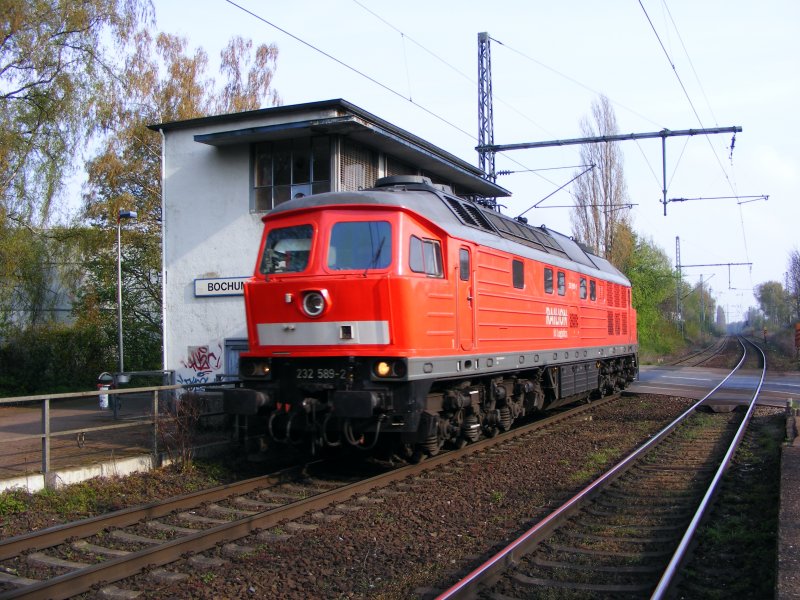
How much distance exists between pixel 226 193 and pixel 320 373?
8.72 meters

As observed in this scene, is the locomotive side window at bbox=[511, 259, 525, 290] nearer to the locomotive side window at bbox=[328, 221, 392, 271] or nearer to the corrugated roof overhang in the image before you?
the locomotive side window at bbox=[328, 221, 392, 271]

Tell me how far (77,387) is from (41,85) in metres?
9.81

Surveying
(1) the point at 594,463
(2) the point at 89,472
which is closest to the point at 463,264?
(1) the point at 594,463

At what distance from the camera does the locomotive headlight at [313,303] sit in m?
8.72

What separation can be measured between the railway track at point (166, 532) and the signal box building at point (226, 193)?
295 inches

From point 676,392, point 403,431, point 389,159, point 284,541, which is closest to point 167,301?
point 389,159

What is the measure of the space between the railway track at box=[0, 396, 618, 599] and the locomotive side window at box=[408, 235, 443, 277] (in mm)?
2656

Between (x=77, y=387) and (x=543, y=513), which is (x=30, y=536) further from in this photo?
(x=77, y=387)

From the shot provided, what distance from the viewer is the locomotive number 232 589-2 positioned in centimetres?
865

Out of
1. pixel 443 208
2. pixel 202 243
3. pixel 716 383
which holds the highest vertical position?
pixel 202 243

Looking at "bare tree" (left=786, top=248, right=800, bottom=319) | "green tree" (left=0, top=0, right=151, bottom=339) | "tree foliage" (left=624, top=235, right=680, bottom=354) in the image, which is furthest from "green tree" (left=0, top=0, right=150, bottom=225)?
"bare tree" (left=786, top=248, right=800, bottom=319)

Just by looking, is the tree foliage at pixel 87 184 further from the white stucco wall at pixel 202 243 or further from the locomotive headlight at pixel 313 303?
the locomotive headlight at pixel 313 303

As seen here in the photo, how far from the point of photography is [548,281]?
13.3 m

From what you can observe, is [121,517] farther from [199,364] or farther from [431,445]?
[199,364]
